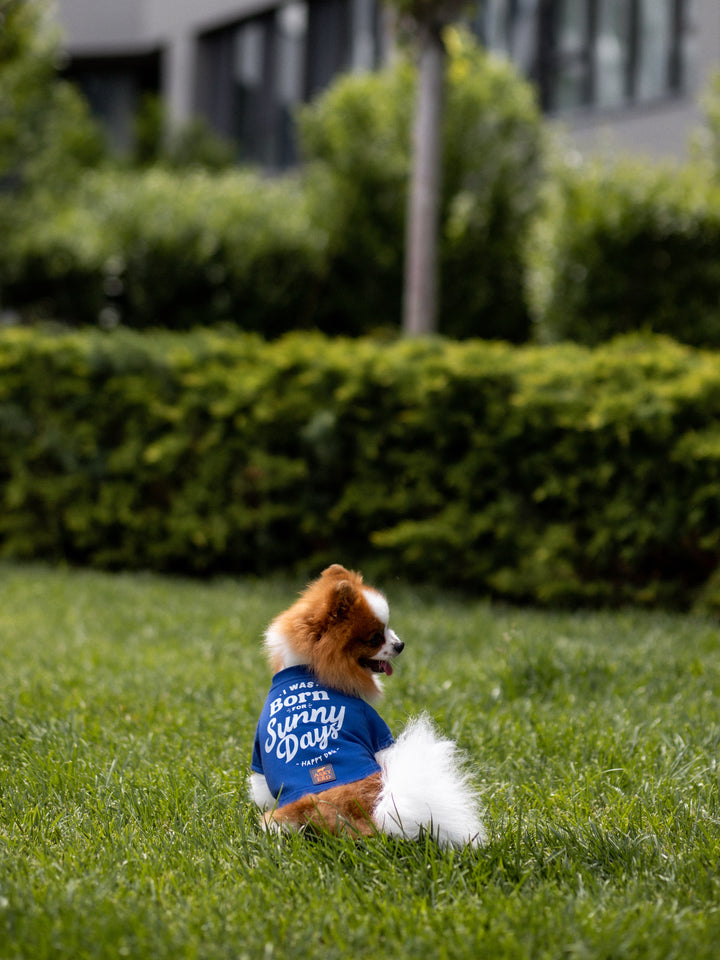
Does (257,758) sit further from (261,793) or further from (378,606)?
(378,606)

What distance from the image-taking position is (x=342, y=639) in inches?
99.1

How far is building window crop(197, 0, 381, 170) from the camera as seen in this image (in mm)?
20719

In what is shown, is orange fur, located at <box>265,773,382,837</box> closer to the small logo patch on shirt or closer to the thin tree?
the small logo patch on shirt

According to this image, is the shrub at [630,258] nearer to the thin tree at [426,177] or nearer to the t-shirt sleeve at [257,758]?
the thin tree at [426,177]

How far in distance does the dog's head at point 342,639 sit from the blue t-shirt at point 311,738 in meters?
0.04

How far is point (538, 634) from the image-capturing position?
465 cm

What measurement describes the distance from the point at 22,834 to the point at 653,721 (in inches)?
83.9

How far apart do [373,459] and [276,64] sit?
1824 cm

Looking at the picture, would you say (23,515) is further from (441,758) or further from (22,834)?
(441,758)

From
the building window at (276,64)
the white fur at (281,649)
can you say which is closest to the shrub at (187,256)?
the building window at (276,64)

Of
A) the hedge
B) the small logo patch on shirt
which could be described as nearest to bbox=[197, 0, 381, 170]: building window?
the hedge

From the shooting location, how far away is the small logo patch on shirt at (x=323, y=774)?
2355mm

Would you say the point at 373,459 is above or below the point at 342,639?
below

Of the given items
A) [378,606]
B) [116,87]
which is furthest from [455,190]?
[116,87]
